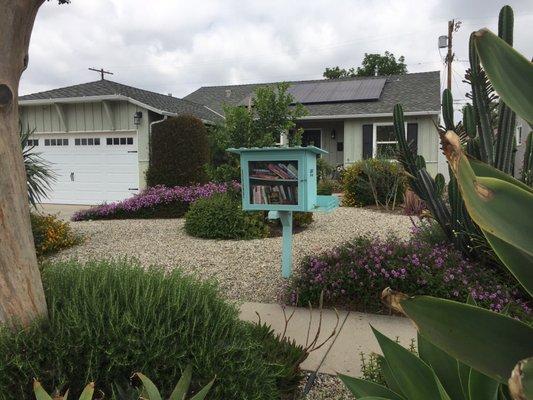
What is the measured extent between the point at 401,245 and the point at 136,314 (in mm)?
3349

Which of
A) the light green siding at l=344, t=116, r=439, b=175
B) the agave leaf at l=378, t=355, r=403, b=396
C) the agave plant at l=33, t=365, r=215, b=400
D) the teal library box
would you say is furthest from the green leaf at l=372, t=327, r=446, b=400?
the light green siding at l=344, t=116, r=439, b=175

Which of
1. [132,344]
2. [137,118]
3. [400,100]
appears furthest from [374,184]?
[132,344]

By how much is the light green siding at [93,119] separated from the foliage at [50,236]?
22.0 ft

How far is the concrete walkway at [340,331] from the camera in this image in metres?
3.42

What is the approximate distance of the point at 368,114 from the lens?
674 inches

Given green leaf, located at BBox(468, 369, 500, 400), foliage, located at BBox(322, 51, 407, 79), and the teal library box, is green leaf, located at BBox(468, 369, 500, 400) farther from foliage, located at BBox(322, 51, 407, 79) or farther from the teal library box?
foliage, located at BBox(322, 51, 407, 79)

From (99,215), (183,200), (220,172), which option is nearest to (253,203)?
(220,172)

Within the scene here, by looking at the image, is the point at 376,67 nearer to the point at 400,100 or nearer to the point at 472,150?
the point at 400,100

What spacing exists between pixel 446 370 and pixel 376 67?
3853 centimetres

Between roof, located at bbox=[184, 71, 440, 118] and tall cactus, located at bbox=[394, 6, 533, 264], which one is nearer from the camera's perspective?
tall cactus, located at bbox=[394, 6, 533, 264]

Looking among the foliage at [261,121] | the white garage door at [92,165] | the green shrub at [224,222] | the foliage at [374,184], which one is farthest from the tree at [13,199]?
the white garage door at [92,165]

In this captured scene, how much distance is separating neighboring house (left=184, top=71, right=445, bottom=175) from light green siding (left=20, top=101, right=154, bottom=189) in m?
4.45

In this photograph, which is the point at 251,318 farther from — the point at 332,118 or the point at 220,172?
the point at 332,118

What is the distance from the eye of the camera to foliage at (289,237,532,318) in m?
4.44
